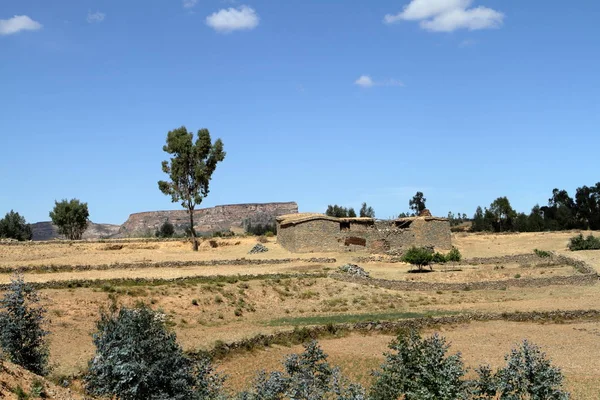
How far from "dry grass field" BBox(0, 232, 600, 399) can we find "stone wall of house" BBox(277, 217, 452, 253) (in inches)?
78.1

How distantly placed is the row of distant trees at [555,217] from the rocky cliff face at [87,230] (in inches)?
3673

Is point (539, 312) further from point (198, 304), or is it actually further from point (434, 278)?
point (198, 304)

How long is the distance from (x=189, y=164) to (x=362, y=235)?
19604 millimetres

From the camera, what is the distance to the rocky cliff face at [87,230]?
160m

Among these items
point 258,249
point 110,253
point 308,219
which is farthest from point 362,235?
point 110,253

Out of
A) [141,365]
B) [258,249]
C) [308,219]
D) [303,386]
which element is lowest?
[303,386]

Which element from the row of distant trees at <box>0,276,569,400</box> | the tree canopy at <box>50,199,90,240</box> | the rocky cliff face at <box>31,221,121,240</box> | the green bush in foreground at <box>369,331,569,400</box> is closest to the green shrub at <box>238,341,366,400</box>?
the row of distant trees at <box>0,276,569,400</box>

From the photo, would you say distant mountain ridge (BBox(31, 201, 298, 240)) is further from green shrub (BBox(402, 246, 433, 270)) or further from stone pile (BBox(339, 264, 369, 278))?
stone pile (BBox(339, 264, 369, 278))

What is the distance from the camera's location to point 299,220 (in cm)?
5988

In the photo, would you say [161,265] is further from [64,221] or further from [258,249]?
[64,221]

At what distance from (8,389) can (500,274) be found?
42.9 meters

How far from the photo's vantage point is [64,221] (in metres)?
90.0

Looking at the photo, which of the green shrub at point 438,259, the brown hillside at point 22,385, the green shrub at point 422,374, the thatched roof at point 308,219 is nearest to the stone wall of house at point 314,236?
the thatched roof at point 308,219

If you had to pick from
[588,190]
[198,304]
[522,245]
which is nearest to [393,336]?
[198,304]
